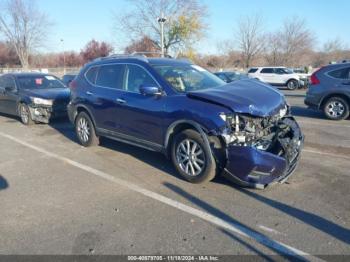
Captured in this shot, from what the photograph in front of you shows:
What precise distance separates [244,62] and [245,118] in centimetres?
4954

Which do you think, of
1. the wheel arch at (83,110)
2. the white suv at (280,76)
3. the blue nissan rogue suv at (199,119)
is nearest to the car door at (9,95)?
the wheel arch at (83,110)

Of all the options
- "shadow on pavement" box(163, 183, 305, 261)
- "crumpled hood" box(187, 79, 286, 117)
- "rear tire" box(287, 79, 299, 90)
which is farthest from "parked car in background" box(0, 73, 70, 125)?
"rear tire" box(287, 79, 299, 90)

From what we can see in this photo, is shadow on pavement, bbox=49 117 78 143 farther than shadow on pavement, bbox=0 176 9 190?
Yes

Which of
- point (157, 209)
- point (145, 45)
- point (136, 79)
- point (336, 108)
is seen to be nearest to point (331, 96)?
point (336, 108)

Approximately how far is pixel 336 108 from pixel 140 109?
22.9ft

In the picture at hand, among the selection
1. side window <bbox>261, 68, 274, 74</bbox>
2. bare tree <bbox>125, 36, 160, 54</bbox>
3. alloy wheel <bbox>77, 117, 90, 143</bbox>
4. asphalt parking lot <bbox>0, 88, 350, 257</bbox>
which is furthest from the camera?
bare tree <bbox>125, 36, 160, 54</bbox>

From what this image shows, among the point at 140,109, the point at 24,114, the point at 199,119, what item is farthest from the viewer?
the point at 24,114

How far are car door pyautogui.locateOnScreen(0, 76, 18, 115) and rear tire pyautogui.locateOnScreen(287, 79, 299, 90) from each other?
18.9 metres

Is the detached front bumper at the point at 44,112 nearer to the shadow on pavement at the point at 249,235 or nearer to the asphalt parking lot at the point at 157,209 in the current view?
the asphalt parking lot at the point at 157,209

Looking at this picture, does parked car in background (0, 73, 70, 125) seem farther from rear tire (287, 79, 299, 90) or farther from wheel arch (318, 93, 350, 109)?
rear tire (287, 79, 299, 90)

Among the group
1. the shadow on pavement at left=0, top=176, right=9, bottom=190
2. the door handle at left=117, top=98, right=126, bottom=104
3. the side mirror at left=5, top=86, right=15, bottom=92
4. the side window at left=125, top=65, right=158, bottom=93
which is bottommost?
the shadow on pavement at left=0, top=176, right=9, bottom=190

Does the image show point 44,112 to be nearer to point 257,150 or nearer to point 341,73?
point 257,150

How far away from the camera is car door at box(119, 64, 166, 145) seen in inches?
218

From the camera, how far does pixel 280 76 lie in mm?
25156
